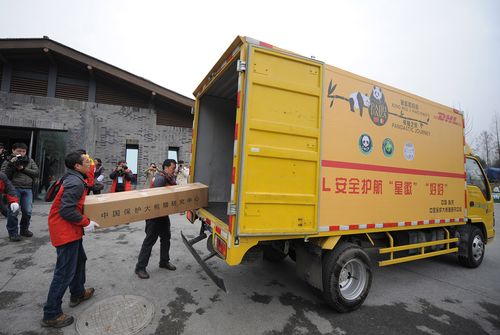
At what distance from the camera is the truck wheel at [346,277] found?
2994 millimetres

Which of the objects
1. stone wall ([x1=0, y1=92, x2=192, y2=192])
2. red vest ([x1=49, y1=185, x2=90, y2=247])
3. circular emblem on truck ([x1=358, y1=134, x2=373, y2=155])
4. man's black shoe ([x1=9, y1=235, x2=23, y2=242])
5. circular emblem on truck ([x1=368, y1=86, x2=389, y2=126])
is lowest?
man's black shoe ([x1=9, y1=235, x2=23, y2=242])

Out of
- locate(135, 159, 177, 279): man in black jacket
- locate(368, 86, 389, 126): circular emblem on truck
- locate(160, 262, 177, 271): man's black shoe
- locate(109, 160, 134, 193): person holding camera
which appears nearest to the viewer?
locate(368, 86, 389, 126): circular emblem on truck

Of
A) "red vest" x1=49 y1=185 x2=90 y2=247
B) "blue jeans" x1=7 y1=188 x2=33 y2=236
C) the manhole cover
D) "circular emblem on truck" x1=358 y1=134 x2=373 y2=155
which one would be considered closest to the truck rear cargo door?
"circular emblem on truck" x1=358 y1=134 x2=373 y2=155

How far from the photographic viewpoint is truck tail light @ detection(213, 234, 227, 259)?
2740 mm

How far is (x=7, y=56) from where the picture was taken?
9617 millimetres

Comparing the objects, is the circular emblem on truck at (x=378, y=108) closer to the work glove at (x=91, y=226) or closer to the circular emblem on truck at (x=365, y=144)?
the circular emblem on truck at (x=365, y=144)

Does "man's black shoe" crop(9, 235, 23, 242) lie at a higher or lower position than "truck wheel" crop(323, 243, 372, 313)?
lower

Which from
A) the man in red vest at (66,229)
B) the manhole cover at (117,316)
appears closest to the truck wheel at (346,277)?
the manhole cover at (117,316)

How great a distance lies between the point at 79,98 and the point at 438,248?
44.7ft

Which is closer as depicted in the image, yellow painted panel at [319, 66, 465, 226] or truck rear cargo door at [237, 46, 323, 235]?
truck rear cargo door at [237, 46, 323, 235]

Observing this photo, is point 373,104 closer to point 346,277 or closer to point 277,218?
point 277,218

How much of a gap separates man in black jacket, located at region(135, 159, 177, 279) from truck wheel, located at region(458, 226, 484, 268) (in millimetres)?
5857

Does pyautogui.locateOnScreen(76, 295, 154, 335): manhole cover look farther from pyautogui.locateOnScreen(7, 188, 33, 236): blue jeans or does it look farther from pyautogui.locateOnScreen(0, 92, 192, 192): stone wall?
pyautogui.locateOnScreen(0, 92, 192, 192): stone wall

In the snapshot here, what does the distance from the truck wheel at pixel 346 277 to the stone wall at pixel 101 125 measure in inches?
402
